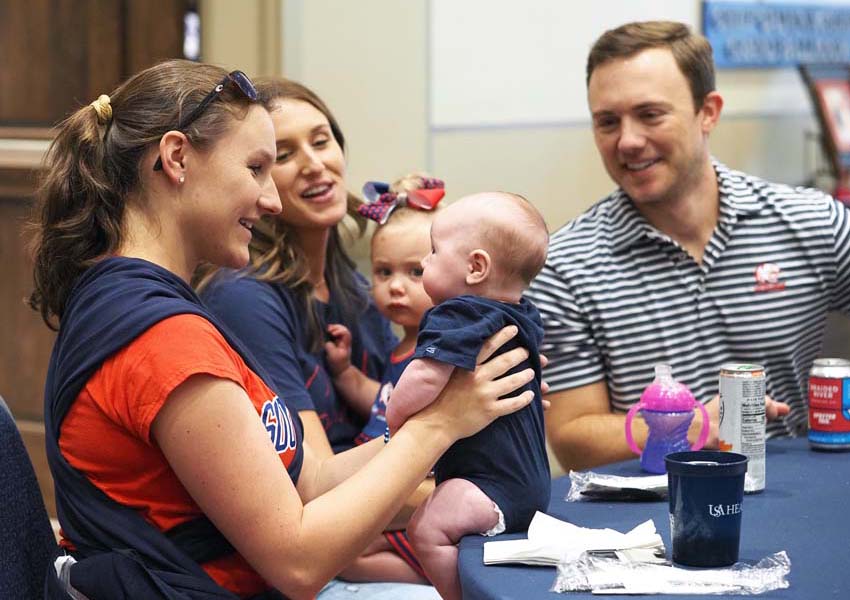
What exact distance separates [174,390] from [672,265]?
Answer: 56.9 inches

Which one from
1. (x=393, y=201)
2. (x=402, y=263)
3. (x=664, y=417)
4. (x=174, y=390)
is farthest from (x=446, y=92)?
(x=174, y=390)

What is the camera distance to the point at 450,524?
168cm

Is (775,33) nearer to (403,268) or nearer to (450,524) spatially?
(403,268)

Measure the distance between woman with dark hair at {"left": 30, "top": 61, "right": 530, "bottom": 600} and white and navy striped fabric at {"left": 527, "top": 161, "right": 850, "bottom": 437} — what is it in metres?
0.91

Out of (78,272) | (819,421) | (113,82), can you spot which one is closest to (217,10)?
(113,82)

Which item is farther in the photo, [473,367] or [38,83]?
[38,83]

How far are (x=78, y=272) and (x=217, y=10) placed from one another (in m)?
1.86

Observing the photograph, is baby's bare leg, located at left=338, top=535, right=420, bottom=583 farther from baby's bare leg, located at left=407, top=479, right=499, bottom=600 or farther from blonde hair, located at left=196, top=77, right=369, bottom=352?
baby's bare leg, located at left=407, top=479, right=499, bottom=600

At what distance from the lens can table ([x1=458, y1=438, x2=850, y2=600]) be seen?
4.87 feet

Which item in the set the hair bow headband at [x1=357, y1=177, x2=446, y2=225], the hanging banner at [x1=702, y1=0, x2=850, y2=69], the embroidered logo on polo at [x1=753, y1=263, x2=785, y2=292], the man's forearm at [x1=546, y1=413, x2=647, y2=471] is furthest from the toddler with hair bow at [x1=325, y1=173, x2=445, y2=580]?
the hanging banner at [x1=702, y1=0, x2=850, y2=69]

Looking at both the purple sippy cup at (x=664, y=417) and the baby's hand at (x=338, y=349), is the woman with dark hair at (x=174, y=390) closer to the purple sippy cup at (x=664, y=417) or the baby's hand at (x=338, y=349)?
the purple sippy cup at (x=664, y=417)

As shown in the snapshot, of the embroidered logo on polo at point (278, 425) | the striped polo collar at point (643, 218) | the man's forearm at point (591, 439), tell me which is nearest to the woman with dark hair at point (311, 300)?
the man's forearm at point (591, 439)

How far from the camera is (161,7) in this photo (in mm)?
3809

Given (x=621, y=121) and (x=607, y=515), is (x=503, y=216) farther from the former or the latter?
(x=621, y=121)
